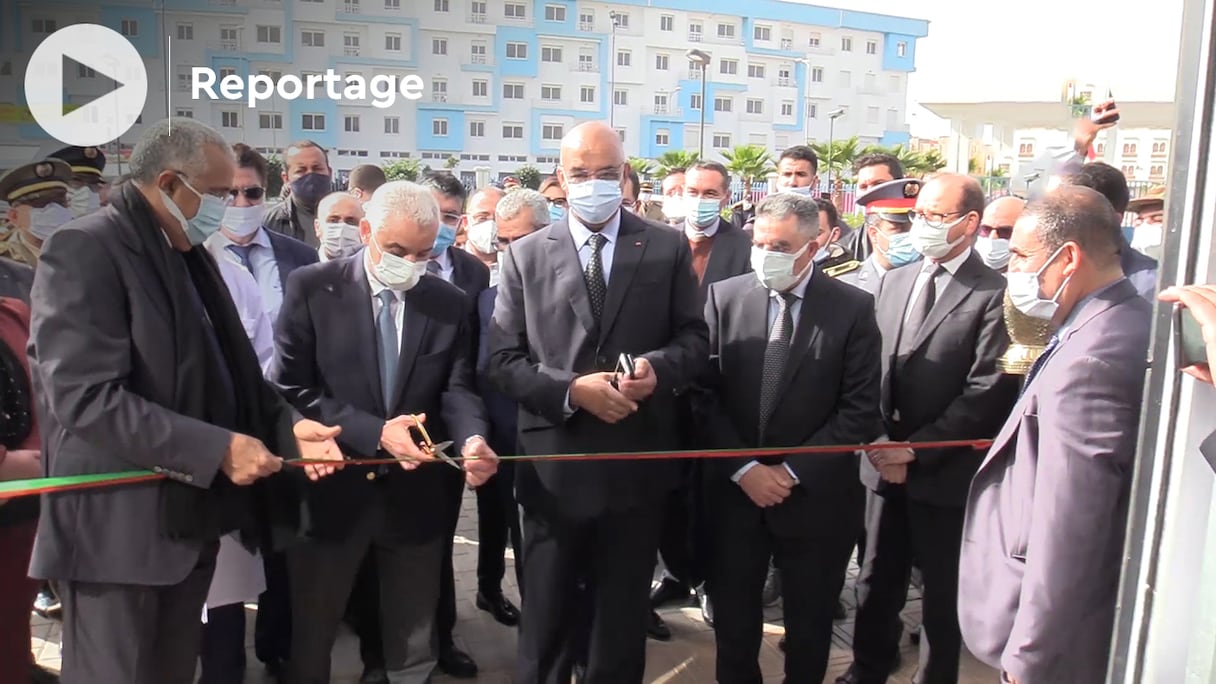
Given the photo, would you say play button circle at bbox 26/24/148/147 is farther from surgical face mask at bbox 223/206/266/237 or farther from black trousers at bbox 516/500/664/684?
black trousers at bbox 516/500/664/684

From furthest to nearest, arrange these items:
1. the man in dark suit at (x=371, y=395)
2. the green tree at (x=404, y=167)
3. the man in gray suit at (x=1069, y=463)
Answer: the green tree at (x=404, y=167) → the man in dark suit at (x=371, y=395) → the man in gray suit at (x=1069, y=463)

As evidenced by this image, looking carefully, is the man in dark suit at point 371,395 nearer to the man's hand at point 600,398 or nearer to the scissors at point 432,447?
the scissors at point 432,447

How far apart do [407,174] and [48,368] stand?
20.9 m

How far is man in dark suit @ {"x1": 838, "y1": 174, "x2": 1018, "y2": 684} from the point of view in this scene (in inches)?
122

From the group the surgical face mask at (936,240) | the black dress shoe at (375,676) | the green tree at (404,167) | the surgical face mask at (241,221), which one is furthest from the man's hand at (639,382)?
the green tree at (404,167)

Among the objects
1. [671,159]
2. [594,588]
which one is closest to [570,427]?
[594,588]

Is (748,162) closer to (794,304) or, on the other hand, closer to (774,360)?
(794,304)

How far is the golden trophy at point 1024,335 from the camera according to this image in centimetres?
249

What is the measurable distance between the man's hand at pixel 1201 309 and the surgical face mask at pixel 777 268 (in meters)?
1.44

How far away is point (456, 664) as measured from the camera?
3553mm

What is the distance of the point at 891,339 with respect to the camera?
3.33m

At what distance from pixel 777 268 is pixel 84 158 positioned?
161 inches

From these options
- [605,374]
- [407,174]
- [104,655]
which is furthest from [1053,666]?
[407,174]

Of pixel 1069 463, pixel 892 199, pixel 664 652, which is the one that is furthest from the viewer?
pixel 892 199
